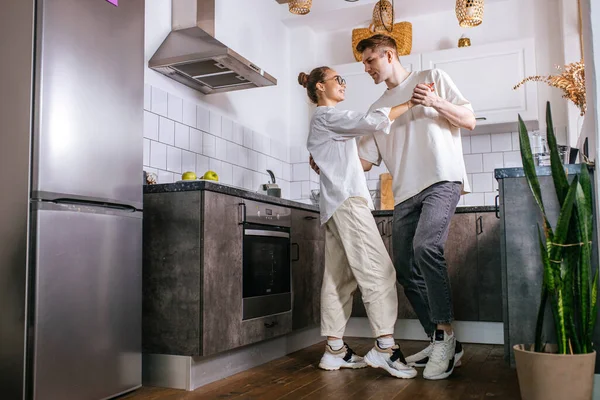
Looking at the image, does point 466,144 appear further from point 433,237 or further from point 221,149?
point 433,237

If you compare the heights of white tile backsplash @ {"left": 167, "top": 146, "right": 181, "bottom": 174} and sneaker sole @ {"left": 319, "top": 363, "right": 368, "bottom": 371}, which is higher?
white tile backsplash @ {"left": 167, "top": 146, "right": 181, "bottom": 174}

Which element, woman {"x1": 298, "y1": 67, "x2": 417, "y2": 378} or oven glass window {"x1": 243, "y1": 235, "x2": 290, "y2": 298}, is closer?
woman {"x1": 298, "y1": 67, "x2": 417, "y2": 378}

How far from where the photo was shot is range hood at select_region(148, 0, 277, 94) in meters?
3.20

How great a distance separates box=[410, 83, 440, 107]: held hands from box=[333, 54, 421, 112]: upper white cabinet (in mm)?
1924

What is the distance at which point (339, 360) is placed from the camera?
296 centimetres

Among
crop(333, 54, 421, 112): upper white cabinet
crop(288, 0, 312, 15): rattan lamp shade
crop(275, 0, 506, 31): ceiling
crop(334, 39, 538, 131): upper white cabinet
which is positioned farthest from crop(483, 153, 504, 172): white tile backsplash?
crop(288, 0, 312, 15): rattan lamp shade

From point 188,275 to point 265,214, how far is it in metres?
0.66

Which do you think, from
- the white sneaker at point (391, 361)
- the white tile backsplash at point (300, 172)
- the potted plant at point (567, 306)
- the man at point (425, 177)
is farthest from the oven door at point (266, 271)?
the white tile backsplash at point (300, 172)

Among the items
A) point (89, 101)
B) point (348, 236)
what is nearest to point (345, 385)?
point (348, 236)

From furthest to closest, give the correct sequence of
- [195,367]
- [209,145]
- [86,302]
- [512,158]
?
[512,158] < [209,145] < [195,367] < [86,302]

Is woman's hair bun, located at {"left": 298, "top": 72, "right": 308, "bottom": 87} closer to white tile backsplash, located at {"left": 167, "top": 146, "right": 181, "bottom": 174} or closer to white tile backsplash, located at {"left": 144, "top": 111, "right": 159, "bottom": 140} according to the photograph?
white tile backsplash, located at {"left": 167, "top": 146, "right": 181, "bottom": 174}

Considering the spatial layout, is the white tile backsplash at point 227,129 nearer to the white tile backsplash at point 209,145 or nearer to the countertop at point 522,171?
the white tile backsplash at point 209,145

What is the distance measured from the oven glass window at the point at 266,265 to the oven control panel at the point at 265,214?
84 millimetres

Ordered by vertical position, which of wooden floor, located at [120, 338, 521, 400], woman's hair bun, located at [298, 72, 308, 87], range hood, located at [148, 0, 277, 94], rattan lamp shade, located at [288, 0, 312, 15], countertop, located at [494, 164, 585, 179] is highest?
rattan lamp shade, located at [288, 0, 312, 15]
